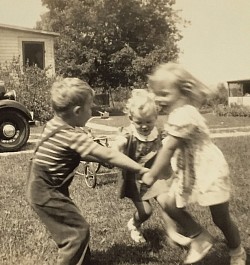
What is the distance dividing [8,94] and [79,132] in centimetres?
862

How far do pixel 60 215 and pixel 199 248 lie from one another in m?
0.93

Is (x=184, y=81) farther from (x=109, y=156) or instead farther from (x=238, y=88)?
(x=238, y=88)

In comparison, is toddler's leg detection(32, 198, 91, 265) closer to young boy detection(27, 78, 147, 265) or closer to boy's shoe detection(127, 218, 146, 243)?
young boy detection(27, 78, 147, 265)

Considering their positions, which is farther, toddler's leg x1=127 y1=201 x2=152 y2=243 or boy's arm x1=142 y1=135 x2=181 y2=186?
toddler's leg x1=127 y1=201 x2=152 y2=243

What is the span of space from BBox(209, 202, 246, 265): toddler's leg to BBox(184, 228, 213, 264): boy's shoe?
123 millimetres

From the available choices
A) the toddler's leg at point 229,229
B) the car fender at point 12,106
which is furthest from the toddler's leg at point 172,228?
the car fender at point 12,106

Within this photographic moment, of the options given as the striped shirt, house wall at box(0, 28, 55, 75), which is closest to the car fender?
Answer: the striped shirt

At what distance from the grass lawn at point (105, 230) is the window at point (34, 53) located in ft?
52.7

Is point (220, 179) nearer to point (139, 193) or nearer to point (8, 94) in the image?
point (139, 193)

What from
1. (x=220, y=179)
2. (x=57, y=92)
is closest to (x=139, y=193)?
(x=220, y=179)

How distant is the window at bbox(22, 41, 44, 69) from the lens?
72.5ft

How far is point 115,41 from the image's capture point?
100 feet

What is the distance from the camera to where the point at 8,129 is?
10.2 metres

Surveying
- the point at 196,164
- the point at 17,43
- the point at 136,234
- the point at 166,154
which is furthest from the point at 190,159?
the point at 17,43
